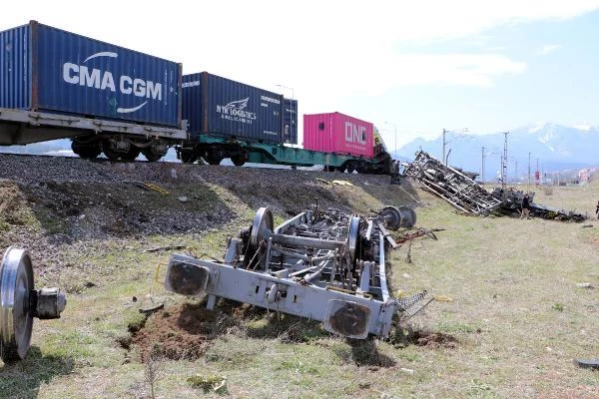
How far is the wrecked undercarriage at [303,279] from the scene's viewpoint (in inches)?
190

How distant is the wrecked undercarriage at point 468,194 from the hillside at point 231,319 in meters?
7.28

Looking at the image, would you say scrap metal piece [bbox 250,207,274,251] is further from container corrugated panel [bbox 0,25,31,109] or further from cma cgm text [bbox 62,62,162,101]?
cma cgm text [bbox 62,62,162,101]

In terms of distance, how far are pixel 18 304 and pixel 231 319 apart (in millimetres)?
2100

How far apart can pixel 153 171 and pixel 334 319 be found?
1091 cm

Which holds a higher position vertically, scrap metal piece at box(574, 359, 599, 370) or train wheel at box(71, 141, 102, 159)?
train wheel at box(71, 141, 102, 159)

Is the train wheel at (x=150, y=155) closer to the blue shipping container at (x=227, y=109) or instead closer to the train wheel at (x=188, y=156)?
the blue shipping container at (x=227, y=109)

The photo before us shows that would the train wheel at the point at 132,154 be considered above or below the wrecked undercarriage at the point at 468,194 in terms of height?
above

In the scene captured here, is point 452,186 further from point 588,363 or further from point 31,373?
point 31,373

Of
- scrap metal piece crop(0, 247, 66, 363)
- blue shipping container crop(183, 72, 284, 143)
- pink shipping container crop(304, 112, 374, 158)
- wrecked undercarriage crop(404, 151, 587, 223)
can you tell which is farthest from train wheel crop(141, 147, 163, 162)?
pink shipping container crop(304, 112, 374, 158)

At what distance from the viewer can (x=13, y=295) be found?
4000 millimetres

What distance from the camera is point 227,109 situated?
19.6 metres

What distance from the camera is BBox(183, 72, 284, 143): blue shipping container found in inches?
739

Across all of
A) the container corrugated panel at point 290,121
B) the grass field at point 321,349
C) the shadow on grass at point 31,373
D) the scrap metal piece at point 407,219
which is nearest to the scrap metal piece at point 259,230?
the grass field at point 321,349

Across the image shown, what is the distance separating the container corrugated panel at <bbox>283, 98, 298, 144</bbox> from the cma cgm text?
8450 millimetres
